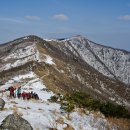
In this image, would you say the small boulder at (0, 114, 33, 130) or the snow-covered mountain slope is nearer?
the small boulder at (0, 114, 33, 130)

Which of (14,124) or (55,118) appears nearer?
(14,124)

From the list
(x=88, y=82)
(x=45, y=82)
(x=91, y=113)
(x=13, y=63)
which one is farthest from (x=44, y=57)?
(x=91, y=113)

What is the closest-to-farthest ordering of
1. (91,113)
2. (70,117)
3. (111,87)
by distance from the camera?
(70,117) → (91,113) → (111,87)

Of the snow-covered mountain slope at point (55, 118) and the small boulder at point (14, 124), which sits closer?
the small boulder at point (14, 124)

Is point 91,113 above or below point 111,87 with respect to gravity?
above

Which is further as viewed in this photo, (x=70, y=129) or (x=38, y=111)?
(x=38, y=111)

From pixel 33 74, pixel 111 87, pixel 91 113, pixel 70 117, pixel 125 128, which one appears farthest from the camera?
pixel 111 87

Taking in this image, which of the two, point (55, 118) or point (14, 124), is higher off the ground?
point (14, 124)

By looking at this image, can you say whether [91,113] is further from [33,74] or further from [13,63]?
[13,63]

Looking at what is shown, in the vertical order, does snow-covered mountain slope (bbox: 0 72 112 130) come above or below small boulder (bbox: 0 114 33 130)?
below

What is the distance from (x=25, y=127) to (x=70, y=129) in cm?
505

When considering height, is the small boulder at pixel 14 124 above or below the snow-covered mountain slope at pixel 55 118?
above

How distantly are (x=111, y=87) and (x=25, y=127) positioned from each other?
136577mm

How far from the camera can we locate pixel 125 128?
27.5 metres
